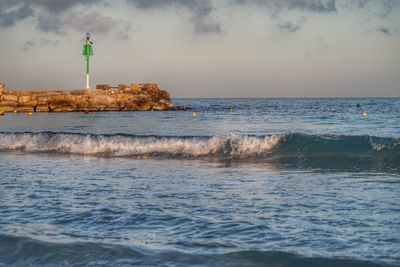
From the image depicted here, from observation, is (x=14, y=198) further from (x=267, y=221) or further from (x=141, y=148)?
(x=141, y=148)

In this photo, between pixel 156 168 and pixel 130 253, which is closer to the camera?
pixel 130 253

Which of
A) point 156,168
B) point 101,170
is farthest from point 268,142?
point 101,170

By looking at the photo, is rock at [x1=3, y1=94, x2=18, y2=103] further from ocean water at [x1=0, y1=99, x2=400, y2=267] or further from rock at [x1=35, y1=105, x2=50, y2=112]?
ocean water at [x1=0, y1=99, x2=400, y2=267]

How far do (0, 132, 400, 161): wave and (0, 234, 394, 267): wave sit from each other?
13.3 metres

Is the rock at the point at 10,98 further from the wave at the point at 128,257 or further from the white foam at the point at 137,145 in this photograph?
the wave at the point at 128,257

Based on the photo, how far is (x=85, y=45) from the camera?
308ft

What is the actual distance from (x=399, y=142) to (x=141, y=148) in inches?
380

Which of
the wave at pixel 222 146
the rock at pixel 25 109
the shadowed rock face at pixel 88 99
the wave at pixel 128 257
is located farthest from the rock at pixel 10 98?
the wave at pixel 128 257

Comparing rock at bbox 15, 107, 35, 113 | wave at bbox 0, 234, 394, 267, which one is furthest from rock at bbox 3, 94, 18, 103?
wave at bbox 0, 234, 394, 267

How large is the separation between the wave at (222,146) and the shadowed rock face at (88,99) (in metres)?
63.7

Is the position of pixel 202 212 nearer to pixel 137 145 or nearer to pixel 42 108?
pixel 137 145

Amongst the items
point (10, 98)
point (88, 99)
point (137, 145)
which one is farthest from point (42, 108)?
point (137, 145)

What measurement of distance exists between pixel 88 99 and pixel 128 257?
9472 cm

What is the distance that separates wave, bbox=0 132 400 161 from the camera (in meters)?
20.6
